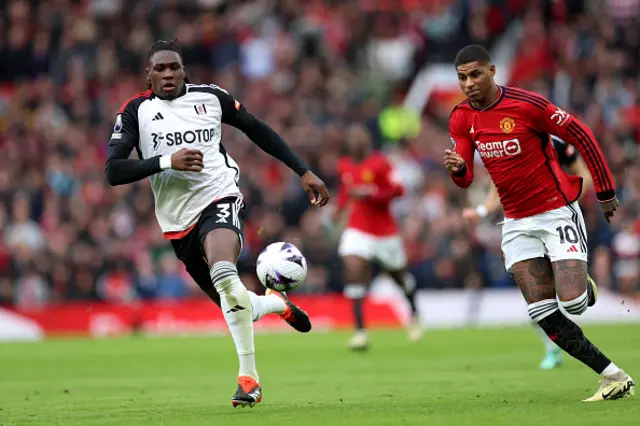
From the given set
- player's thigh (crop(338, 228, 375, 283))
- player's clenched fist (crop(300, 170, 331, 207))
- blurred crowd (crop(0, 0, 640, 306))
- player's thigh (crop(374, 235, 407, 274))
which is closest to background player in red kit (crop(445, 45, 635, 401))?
player's clenched fist (crop(300, 170, 331, 207))

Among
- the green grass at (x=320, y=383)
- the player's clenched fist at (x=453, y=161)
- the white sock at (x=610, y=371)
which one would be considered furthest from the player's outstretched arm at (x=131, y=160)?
the white sock at (x=610, y=371)

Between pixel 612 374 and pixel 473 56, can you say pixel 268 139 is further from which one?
pixel 612 374

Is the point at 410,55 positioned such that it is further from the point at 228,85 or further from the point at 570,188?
the point at 570,188

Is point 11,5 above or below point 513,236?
above

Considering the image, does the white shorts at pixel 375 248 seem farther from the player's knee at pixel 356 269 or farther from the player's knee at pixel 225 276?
the player's knee at pixel 225 276

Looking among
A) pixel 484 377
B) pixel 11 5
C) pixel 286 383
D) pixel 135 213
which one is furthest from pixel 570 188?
pixel 11 5

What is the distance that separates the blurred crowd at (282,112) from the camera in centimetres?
2255

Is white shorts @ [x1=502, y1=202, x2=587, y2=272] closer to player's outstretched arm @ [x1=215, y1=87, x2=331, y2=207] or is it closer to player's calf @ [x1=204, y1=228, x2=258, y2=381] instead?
player's outstretched arm @ [x1=215, y1=87, x2=331, y2=207]

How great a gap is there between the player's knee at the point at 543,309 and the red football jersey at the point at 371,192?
27.4 feet

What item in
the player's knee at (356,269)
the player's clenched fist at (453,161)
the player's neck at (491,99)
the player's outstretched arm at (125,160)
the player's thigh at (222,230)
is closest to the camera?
the player's outstretched arm at (125,160)

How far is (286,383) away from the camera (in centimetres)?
1136

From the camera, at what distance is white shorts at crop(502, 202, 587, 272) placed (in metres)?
9.05

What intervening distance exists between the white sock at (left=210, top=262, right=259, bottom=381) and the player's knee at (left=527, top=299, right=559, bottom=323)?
2.17 metres

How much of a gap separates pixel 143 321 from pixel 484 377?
1221cm
